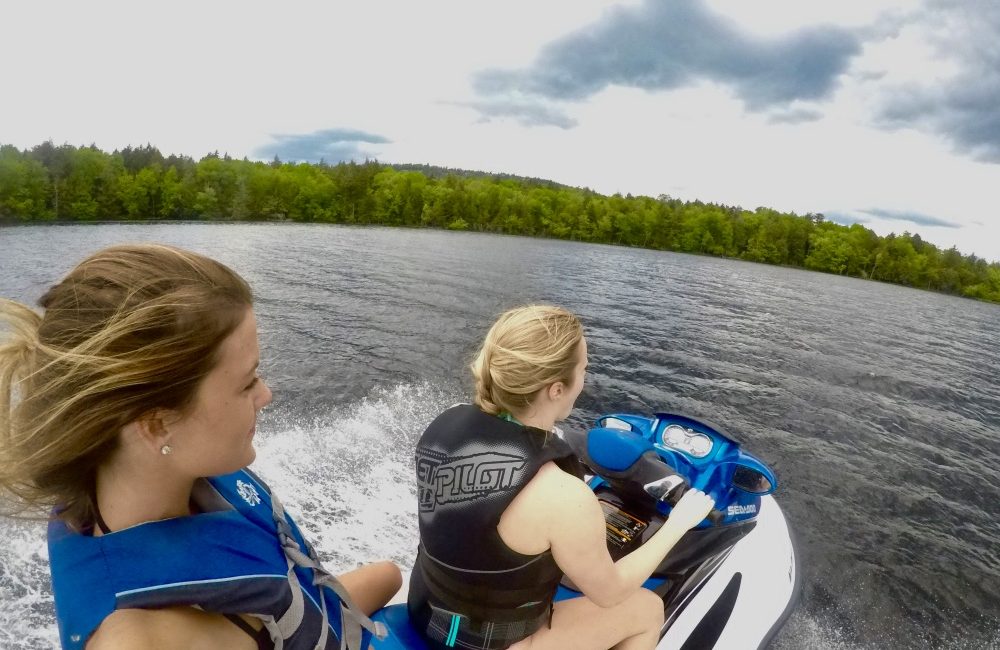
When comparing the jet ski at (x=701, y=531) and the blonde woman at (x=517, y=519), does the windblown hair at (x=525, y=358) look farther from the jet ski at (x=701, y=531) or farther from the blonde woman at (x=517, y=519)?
the jet ski at (x=701, y=531)

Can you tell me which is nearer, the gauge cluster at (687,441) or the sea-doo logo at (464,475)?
the sea-doo logo at (464,475)

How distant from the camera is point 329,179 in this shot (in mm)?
79562

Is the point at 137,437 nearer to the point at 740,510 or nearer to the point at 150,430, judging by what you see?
the point at 150,430

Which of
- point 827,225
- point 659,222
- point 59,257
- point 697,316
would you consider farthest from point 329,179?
point 827,225

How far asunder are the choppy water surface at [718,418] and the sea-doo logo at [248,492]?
2219 millimetres

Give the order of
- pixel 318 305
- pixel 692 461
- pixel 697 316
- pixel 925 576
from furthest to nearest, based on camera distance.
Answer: pixel 697 316
pixel 318 305
pixel 925 576
pixel 692 461

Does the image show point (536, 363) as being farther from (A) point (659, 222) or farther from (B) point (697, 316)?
(A) point (659, 222)

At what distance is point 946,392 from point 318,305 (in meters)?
15.0

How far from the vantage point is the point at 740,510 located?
359 centimetres

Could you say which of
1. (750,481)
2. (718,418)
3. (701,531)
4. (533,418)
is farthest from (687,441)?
(718,418)

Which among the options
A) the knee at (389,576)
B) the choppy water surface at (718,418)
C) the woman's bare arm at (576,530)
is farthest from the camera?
the choppy water surface at (718,418)

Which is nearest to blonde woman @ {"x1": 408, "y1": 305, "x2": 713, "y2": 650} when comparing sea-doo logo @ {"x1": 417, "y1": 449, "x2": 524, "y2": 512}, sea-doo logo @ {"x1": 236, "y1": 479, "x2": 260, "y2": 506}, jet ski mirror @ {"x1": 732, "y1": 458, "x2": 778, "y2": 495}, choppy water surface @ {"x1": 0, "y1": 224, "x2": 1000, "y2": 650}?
sea-doo logo @ {"x1": 417, "y1": 449, "x2": 524, "y2": 512}

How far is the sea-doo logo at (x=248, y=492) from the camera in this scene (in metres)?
1.74

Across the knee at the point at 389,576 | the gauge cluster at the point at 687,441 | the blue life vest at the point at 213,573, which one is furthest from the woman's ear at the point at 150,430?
→ the gauge cluster at the point at 687,441
